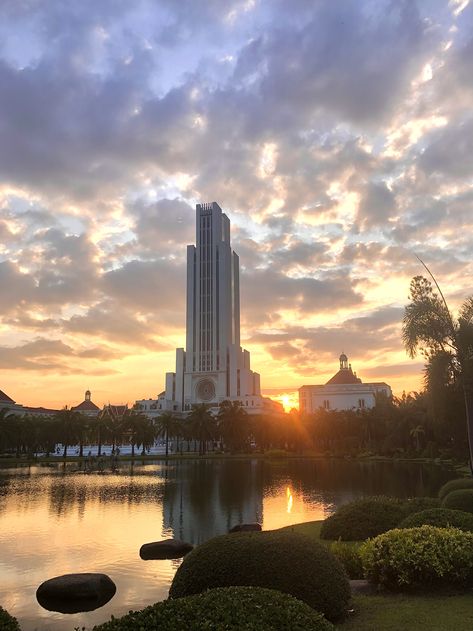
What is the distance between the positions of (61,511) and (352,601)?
21.6 m

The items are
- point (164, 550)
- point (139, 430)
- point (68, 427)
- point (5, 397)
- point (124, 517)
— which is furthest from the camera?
point (5, 397)

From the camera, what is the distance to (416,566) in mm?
10477

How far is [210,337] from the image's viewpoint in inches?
6368

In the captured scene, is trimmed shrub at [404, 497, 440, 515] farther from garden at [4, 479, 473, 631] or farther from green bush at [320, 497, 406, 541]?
garden at [4, 479, 473, 631]

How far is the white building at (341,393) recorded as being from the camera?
167875 millimetres

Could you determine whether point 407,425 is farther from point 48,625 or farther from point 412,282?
point 48,625

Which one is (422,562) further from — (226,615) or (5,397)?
(5,397)

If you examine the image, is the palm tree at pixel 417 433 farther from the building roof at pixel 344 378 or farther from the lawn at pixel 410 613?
the building roof at pixel 344 378

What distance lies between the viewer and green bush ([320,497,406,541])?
1664cm

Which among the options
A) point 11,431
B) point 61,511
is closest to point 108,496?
point 61,511

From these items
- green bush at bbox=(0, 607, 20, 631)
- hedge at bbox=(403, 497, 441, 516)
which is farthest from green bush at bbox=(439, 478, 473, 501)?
green bush at bbox=(0, 607, 20, 631)

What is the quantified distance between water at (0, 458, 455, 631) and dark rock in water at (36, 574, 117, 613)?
27 cm

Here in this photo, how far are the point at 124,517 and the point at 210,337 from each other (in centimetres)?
13587

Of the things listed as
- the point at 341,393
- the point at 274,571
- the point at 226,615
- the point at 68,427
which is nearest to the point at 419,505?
the point at 274,571
